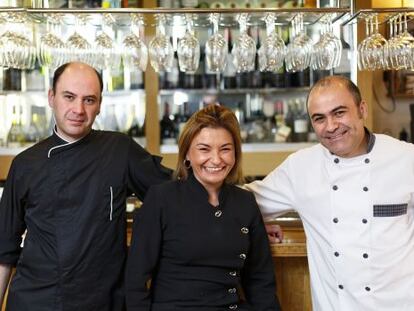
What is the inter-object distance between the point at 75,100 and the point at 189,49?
78 cm

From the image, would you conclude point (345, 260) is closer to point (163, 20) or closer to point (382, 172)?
point (382, 172)

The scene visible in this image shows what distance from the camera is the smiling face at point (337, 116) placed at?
179 centimetres

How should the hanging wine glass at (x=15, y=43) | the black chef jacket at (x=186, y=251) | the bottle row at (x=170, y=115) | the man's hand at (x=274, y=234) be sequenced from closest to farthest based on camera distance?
the black chef jacket at (x=186, y=251) < the man's hand at (x=274, y=234) < the hanging wine glass at (x=15, y=43) < the bottle row at (x=170, y=115)

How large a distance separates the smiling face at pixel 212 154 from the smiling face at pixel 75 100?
356 millimetres

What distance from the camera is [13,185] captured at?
6.26 feet

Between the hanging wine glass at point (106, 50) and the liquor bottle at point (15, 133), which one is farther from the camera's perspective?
the liquor bottle at point (15, 133)

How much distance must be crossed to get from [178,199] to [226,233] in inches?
6.9

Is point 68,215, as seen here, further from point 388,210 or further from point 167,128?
point 167,128

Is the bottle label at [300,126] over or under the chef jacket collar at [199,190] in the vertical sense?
over

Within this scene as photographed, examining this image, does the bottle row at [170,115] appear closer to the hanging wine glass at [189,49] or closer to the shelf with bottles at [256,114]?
the shelf with bottles at [256,114]

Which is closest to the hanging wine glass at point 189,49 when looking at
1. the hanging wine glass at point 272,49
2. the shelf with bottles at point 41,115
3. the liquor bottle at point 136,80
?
the hanging wine glass at point 272,49

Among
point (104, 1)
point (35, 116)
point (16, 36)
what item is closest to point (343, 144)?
point (16, 36)

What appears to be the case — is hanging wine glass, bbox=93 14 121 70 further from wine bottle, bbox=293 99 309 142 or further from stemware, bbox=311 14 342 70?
wine bottle, bbox=293 99 309 142

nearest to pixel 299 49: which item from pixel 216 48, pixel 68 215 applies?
pixel 216 48
